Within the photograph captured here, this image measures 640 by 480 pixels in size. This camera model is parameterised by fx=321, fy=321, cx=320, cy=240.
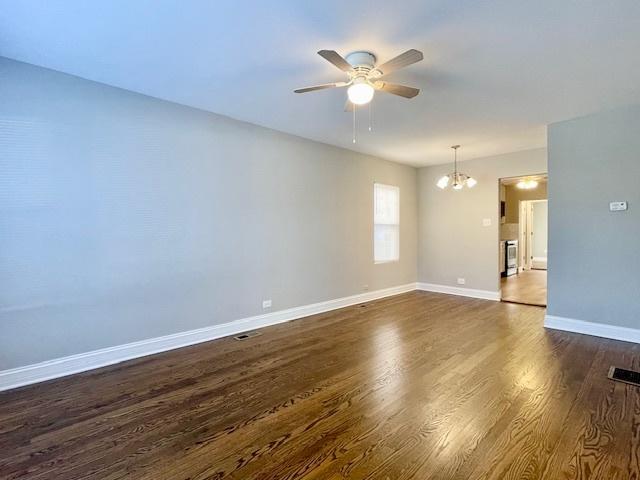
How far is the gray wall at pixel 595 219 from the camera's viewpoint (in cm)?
366

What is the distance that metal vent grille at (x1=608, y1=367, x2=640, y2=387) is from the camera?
2682 millimetres

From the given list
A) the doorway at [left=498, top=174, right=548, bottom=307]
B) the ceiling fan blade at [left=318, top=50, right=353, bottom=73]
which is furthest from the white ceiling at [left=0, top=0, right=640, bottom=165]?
the doorway at [left=498, top=174, right=548, bottom=307]

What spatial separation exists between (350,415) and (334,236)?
328 cm

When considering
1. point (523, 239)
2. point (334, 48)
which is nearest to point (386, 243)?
point (334, 48)

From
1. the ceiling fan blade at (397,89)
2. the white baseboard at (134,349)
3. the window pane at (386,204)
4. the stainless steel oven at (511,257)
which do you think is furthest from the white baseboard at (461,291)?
the ceiling fan blade at (397,89)

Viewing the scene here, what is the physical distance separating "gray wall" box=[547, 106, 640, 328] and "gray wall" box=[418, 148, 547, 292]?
4.39 feet

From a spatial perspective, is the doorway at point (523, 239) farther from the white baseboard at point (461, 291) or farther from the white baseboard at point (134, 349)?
the white baseboard at point (134, 349)

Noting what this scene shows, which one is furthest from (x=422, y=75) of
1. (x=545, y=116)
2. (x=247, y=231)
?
(x=247, y=231)

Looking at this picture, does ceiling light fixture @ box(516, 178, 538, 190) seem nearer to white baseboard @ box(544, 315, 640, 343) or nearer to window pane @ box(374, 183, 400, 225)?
window pane @ box(374, 183, 400, 225)

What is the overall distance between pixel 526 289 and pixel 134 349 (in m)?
7.15

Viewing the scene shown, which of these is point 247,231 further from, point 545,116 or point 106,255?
point 545,116

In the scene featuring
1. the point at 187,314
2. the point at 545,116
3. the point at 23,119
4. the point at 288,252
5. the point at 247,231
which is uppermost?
the point at 545,116

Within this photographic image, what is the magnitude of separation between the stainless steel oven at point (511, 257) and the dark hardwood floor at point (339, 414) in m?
5.28

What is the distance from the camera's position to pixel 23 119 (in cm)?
268
